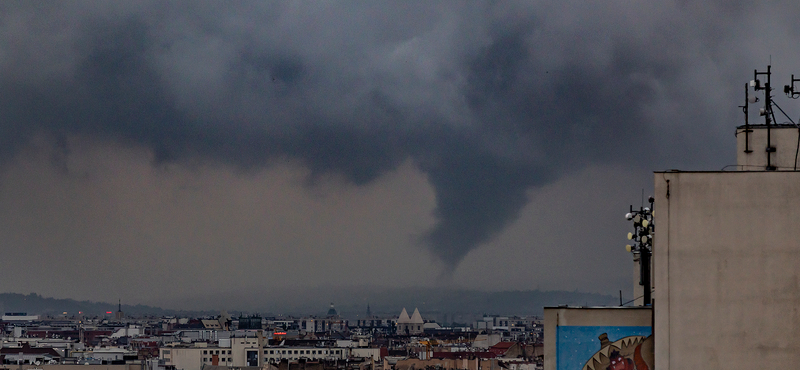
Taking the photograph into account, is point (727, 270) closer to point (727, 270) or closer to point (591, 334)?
point (727, 270)

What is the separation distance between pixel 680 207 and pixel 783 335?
2422 mm

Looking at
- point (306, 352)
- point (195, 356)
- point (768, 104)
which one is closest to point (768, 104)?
point (768, 104)

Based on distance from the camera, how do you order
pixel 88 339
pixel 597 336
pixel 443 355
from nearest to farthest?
pixel 597 336
pixel 443 355
pixel 88 339

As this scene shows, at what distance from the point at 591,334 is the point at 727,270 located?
5169 millimetres

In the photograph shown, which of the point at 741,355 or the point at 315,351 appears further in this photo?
the point at 315,351

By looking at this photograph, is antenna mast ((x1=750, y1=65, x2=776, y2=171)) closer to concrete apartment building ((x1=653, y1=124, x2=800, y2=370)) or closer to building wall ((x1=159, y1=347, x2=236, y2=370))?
concrete apartment building ((x1=653, y1=124, x2=800, y2=370))

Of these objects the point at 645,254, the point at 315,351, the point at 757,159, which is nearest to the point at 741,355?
the point at 757,159

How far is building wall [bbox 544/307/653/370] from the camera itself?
782 inches

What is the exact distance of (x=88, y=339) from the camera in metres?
190

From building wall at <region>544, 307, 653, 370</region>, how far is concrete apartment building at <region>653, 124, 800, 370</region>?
3459 millimetres

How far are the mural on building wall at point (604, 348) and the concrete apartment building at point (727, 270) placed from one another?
3.19m

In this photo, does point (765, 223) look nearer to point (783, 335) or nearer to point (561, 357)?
point (783, 335)

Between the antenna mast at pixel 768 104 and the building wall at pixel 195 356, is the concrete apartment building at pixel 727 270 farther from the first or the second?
the building wall at pixel 195 356

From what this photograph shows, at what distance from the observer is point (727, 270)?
1589 centimetres
